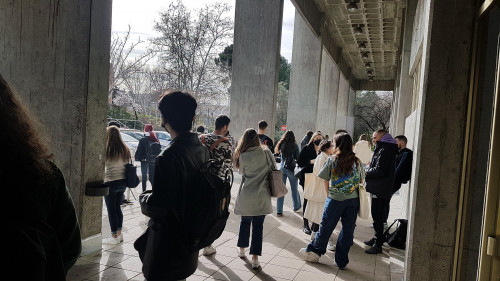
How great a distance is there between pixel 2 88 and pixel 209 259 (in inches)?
179

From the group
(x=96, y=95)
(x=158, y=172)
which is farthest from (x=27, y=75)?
(x=158, y=172)

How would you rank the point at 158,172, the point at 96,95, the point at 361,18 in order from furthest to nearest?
1. the point at 361,18
2. the point at 96,95
3. the point at 158,172

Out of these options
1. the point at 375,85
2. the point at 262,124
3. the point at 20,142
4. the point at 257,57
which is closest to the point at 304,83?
the point at 257,57

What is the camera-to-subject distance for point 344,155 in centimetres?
533

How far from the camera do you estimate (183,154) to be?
284 centimetres

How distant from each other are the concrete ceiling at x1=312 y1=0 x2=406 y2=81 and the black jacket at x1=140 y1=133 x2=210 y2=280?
49.7 feet

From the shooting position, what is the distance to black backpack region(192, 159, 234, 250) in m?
2.77

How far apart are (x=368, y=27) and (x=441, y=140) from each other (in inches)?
769

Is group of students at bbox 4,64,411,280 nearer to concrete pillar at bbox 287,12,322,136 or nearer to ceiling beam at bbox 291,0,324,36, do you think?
ceiling beam at bbox 291,0,324,36

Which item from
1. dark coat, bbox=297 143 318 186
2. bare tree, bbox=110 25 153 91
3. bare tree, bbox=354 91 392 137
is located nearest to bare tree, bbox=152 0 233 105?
bare tree, bbox=110 25 153 91

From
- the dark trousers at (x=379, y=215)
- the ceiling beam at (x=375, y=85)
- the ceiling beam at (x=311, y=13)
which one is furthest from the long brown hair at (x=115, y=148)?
the ceiling beam at (x=375, y=85)

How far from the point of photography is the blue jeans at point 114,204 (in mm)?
6027

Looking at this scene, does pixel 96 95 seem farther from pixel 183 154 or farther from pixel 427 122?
pixel 427 122

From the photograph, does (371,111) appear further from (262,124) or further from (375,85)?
(262,124)
